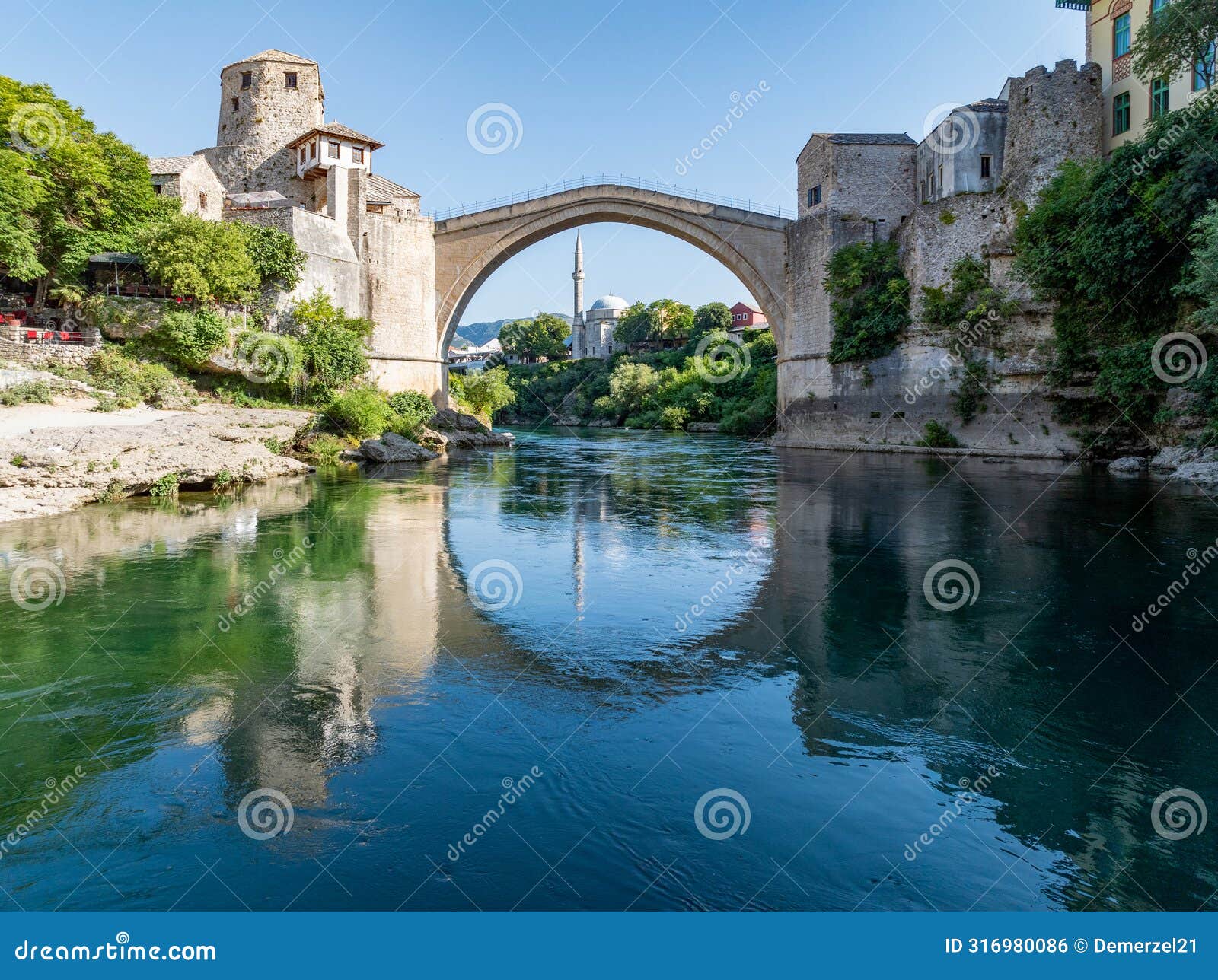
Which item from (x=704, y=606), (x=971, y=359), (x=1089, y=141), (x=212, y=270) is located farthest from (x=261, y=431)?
(x=1089, y=141)

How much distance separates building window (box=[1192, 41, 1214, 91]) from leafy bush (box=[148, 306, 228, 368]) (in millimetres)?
25160

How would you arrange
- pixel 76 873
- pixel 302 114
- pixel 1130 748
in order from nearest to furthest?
pixel 76 873
pixel 1130 748
pixel 302 114

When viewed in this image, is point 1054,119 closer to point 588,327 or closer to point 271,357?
point 271,357

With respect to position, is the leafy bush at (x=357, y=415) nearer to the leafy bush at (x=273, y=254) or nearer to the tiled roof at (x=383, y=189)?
the leafy bush at (x=273, y=254)

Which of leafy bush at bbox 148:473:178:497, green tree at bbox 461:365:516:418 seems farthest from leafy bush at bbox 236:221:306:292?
green tree at bbox 461:365:516:418

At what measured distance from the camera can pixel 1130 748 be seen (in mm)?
5047

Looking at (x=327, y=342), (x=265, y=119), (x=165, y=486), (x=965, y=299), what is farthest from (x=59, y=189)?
(x=965, y=299)

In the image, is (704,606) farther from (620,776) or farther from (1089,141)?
(1089,141)


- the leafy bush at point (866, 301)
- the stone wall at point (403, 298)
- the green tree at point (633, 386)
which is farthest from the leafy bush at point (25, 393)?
the green tree at point (633, 386)

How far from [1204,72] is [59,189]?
98.4 ft

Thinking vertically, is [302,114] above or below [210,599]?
above

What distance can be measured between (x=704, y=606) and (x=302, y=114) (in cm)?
3421

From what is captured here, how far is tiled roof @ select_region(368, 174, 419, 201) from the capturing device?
33438 millimetres

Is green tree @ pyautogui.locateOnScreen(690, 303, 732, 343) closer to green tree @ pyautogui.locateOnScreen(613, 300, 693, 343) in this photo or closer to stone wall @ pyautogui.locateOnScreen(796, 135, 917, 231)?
green tree @ pyautogui.locateOnScreen(613, 300, 693, 343)
